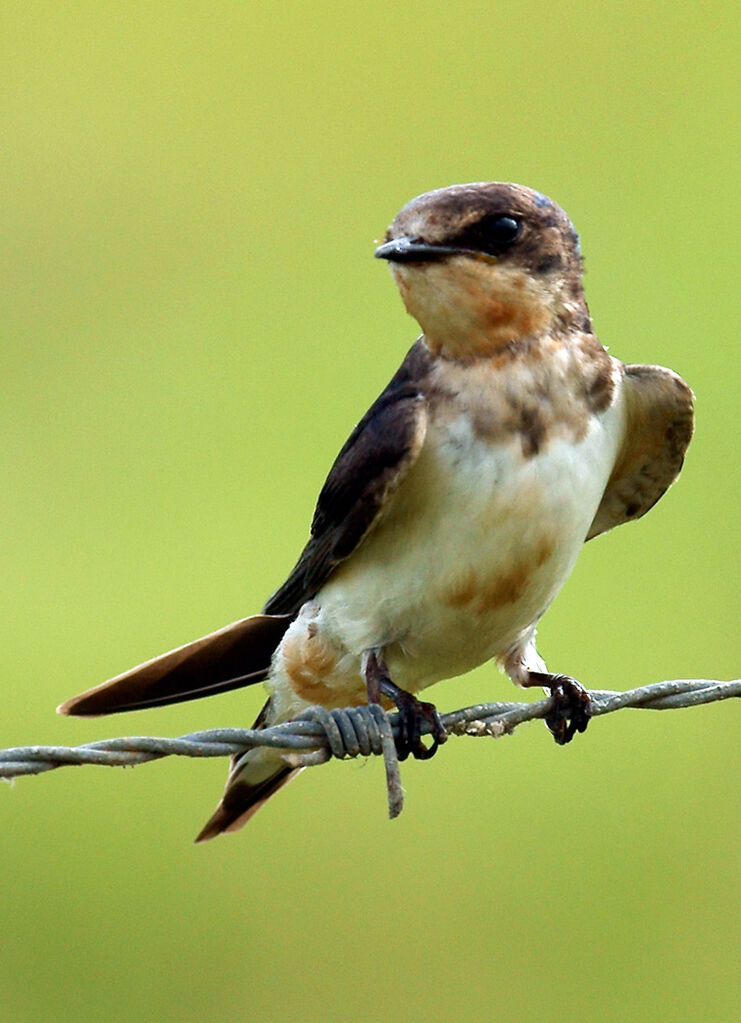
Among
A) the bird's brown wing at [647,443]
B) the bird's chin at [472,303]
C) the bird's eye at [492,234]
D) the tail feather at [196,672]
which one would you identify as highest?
the bird's eye at [492,234]

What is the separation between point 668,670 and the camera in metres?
9.03

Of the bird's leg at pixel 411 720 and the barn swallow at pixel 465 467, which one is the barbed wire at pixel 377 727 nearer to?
the bird's leg at pixel 411 720

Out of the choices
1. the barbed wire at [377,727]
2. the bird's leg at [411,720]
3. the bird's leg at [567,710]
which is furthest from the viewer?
the bird's leg at [567,710]

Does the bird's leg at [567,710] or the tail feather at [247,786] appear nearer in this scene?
the bird's leg at [567,710]

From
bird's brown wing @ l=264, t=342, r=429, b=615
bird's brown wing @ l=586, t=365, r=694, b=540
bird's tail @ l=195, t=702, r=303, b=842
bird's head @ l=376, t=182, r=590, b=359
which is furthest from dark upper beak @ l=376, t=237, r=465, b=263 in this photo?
bird's tail @ l=195, t=702, r=303, b=842

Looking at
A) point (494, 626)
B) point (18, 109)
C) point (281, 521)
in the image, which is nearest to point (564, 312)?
point (494, 626)

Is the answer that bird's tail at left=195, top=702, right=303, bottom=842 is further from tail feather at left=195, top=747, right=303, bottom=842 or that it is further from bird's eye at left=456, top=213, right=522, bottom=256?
bird's eye at left=456, top=213, right=522, bottom=256

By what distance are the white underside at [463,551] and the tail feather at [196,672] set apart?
236mm

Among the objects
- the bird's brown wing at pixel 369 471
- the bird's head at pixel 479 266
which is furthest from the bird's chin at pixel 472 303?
the bird's brown wing at pixel 369 471

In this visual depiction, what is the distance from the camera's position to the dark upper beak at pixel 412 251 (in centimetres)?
454

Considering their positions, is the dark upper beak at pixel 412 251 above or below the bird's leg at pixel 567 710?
above

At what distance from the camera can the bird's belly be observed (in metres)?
4.61

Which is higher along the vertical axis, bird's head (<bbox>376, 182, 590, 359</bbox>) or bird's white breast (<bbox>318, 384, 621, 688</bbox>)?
bird's head (<bbox>376, 182, 590, 359</bbox>)

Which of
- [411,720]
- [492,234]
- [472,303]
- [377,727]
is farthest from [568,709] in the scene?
[492,234]
